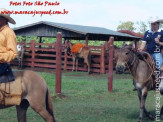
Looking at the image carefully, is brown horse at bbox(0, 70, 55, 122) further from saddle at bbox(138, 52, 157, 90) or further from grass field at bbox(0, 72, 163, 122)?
saddle at bbox(138, 52, 157, 90)

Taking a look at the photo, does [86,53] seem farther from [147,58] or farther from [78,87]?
[147,58]

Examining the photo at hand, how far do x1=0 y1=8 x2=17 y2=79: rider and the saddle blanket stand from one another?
263 millimetres

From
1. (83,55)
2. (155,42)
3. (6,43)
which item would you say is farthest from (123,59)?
(83,55)

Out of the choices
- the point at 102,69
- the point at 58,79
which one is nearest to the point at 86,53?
the point at 102,69

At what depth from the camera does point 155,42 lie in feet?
29.3

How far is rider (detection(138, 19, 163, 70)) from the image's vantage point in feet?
29.2

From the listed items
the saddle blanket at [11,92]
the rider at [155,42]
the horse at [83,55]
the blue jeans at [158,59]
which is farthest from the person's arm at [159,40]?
the horse at [83,55]

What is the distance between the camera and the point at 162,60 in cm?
903

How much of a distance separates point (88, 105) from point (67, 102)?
87 centimetres

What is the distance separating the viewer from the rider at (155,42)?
29.2 ft

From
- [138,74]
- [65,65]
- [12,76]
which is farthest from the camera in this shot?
[65,65]

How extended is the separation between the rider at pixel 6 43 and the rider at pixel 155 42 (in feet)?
13.0

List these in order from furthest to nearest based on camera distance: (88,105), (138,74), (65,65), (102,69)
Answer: (65,65) → (102,69) → (88,105) → (138,74)

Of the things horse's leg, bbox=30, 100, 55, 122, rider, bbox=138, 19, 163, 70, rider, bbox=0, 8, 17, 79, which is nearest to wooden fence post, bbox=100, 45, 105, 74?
rider, bbox=138, 19, 163, 70
